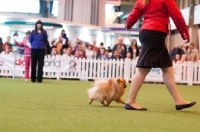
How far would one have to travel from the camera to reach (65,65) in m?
13.8

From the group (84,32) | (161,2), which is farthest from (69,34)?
(161,2)

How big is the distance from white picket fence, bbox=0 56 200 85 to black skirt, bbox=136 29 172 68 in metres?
8.71

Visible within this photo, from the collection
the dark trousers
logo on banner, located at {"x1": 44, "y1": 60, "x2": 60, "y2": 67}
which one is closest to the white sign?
logo on banner, located at {"x1": 44, "y1": 60, "x2": 60, "y2": 67}

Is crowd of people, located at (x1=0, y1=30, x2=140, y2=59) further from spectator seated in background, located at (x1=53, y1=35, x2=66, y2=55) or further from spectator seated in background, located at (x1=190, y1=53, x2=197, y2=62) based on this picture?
spectator seated in background, located at (x1=190, y1=53, x2=197, y2=62)

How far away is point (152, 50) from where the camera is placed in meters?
4.82

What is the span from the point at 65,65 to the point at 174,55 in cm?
383

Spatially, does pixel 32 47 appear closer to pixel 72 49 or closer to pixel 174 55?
pixel 72 49

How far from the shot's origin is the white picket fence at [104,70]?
13547 millimetres

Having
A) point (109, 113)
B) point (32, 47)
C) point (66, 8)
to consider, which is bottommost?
point (109, 113)

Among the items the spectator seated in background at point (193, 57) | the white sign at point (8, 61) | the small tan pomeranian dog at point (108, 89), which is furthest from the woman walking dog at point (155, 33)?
the spectator seated in background at point (193, 57)

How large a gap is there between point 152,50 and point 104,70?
9.05 meters

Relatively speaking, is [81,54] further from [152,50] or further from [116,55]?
[152,50]

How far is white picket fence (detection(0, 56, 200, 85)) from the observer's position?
533 inches

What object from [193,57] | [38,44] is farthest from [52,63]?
[193,57]
